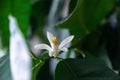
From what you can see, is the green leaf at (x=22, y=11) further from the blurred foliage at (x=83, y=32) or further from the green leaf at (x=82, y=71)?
the green leaf at (x=82, y=71)

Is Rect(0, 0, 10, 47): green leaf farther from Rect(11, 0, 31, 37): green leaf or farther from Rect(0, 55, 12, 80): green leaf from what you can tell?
Rect(0, 55, 12, 80): green leaf

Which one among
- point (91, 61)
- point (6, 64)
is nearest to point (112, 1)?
point (91, 61)

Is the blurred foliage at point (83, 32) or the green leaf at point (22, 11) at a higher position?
the green leaf at point (22, 11)

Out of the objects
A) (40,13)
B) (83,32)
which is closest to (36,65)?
(83,32)

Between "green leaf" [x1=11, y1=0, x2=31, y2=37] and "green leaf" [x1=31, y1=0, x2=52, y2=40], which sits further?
"green leaf" [x1=31, y1=0, x2=52, y2=40]

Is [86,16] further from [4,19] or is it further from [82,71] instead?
[82,71]

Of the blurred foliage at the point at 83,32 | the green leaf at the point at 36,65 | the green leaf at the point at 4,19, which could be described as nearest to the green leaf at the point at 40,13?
the blurred foliage at the point at 83,32

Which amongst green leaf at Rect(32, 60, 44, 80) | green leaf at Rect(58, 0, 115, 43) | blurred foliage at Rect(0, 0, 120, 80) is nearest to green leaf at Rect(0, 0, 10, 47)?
blurred foliage at Rect(0, 0, 120, 80)

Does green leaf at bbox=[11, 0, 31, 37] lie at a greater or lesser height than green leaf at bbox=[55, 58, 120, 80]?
greater
